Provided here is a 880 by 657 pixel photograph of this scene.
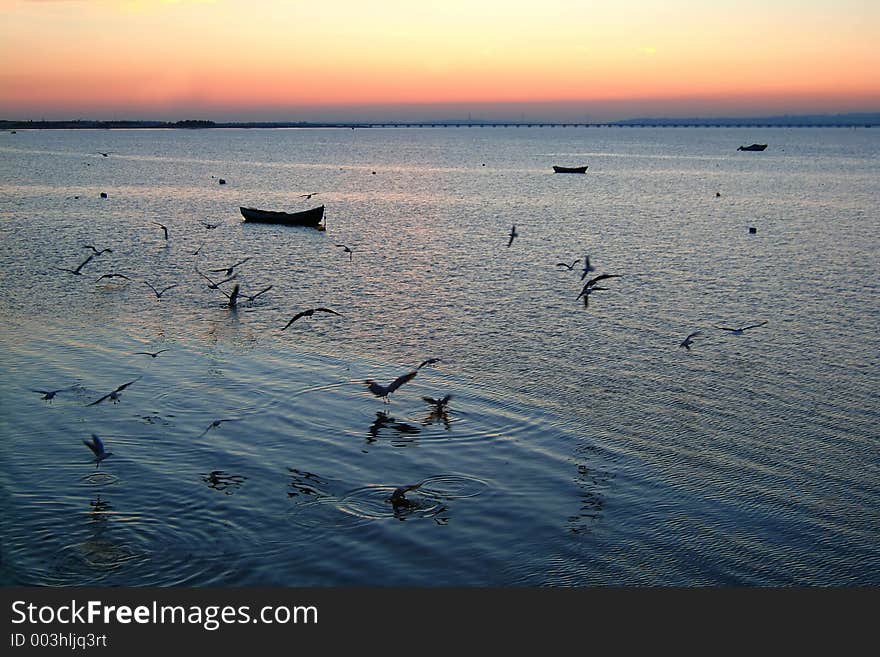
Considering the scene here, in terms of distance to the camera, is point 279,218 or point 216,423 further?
point 279,218

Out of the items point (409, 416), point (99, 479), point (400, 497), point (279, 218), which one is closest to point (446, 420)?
point (409, 416)

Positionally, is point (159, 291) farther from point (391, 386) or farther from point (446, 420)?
point (446, 420)

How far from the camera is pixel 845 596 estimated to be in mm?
9492

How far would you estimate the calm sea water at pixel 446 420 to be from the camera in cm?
1101

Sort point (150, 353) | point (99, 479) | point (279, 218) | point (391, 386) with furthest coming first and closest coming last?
point (279, 218), point (150, 353), point (391, 386), point (99, 479)

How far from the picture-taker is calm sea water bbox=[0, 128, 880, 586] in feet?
36.1

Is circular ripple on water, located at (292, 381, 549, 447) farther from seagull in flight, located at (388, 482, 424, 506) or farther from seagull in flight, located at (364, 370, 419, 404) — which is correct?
seagull in flight, located at (388, 482, 424, 506)

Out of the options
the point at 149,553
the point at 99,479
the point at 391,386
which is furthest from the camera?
the point at 391,386

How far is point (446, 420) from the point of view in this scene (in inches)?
611

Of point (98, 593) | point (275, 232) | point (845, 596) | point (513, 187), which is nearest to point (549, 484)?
point (845, 596)

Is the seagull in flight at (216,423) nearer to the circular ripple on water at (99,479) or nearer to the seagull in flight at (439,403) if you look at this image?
the circular ripple on water at (99,479)

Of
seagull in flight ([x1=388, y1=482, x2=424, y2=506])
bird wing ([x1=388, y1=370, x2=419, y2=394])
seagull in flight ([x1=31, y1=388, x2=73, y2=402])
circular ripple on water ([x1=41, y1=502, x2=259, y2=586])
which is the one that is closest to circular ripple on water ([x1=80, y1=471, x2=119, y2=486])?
circular ripple on water ([x1=41, y1=502, x2=259, y2=586])

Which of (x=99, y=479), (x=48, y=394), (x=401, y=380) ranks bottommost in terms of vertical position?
(x=99, y=479)

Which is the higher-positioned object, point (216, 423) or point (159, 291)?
point (159, 291)
